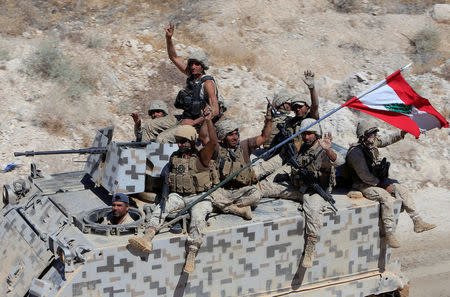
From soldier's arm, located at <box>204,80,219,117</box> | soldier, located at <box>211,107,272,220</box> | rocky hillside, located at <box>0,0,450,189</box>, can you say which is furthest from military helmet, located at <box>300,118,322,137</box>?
rocky hillside, located at <box>0,0,450,189</box>

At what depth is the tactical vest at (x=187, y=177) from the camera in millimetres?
8594

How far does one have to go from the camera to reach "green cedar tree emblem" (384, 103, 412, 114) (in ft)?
30.3

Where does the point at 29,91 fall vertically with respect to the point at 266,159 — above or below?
below

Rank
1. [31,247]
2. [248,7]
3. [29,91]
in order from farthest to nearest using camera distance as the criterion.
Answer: [248,7]
[29,91]
[31,247]

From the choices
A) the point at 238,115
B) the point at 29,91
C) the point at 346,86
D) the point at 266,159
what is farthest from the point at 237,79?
the point at 266,159

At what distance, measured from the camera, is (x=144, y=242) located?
7.93m

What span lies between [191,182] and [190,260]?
0.99 metres

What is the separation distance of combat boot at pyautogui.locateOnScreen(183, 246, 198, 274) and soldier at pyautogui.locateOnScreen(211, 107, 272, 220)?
2.65 ft

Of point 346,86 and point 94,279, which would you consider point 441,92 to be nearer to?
point 346,86

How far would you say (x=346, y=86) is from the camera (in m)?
17.8

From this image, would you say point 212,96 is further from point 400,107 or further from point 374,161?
point 400,107

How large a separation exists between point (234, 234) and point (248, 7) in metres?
14.0

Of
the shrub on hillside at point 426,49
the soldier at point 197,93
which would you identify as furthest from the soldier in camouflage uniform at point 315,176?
the shrub on hillside at point 426,49

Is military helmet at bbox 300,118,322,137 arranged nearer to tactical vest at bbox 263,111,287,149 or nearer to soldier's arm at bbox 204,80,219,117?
tactical vest at bbox 263,111,287,149
